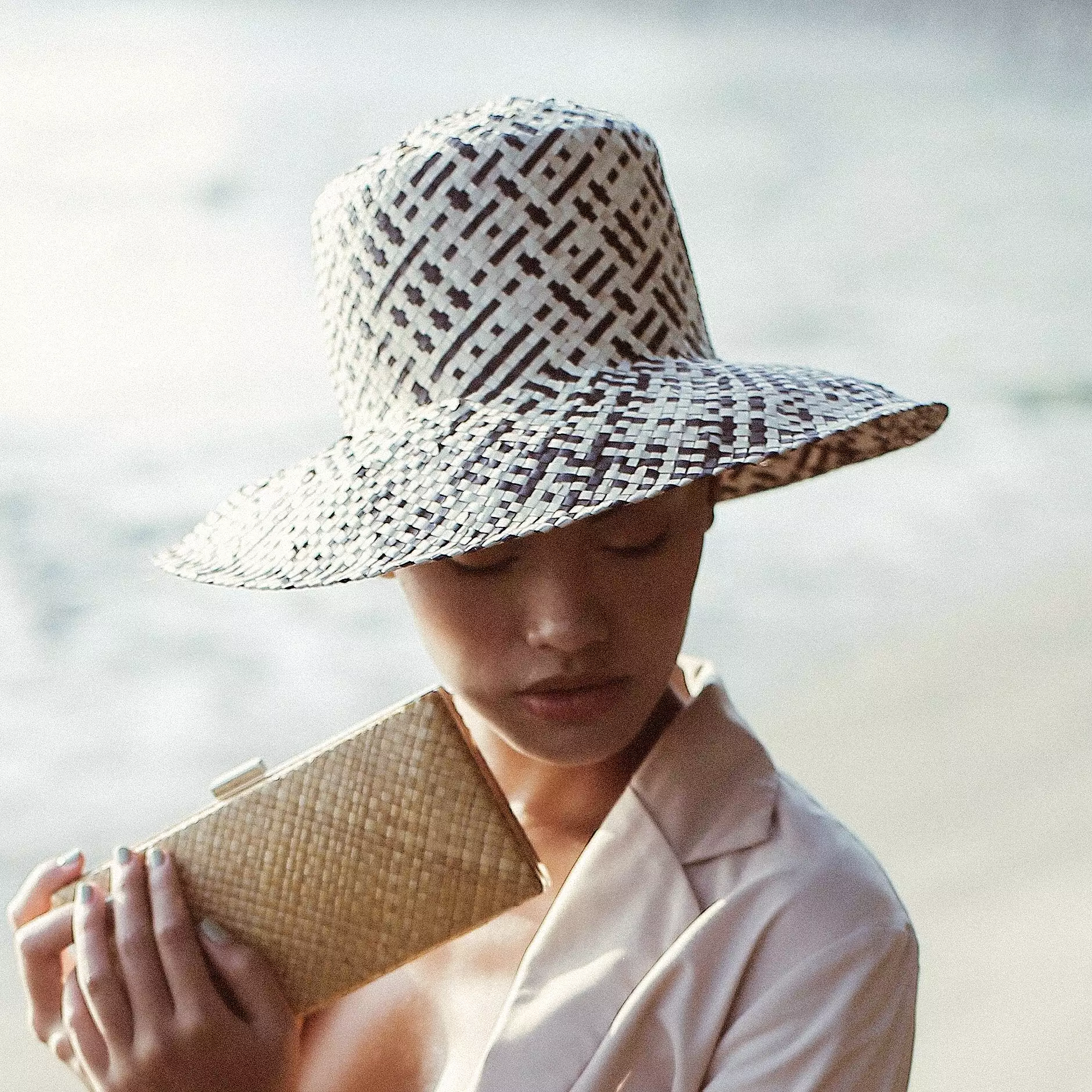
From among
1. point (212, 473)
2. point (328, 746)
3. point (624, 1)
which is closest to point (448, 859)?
point (328, 746)

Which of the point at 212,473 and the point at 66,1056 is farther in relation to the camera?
the point at 212,473

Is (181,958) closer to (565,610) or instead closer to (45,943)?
(45,943)

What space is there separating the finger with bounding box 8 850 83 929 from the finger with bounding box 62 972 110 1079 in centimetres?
5

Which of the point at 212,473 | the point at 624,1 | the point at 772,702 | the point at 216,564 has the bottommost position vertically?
the point at 772,702

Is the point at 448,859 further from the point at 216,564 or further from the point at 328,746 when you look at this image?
the point at 216,564

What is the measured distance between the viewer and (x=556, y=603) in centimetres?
79

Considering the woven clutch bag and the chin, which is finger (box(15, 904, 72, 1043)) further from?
the chin

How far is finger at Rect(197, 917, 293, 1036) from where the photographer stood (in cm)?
80

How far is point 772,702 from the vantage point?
2.42 meters

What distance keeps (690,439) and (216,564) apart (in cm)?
28

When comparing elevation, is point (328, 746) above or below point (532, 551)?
below

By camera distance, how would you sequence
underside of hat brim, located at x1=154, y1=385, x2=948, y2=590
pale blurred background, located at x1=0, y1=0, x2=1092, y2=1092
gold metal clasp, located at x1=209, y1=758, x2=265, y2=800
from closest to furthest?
underside of hat brim, located at x1=154, y1=385, x2=948, y2=590 → gold metal clasp, located at x1=209, y1=758, x2=265, y2=800 → pale blurred background, located at x1=0, y1=0, x2=1092, y2=1092

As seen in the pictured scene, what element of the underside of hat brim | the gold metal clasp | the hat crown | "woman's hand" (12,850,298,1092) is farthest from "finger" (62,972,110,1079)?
the hat crown

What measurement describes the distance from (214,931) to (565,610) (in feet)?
0.83
